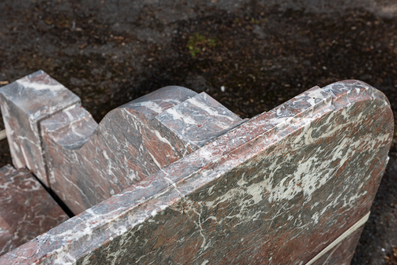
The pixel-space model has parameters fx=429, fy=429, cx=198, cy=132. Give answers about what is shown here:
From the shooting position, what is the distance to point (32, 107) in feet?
8.91

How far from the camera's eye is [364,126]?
2008 mm

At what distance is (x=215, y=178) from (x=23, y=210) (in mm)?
1754

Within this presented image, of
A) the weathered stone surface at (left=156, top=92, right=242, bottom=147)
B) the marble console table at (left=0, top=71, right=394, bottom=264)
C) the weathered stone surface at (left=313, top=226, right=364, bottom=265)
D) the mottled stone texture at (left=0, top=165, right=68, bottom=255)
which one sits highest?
the weathered stone surface at (left=156, top=92, right=242, bottom=147)

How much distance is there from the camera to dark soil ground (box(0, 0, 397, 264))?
4.72 meters

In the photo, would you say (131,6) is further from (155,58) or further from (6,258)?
A: (6,258)

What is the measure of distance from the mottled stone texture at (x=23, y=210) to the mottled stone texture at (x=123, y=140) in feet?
0.45

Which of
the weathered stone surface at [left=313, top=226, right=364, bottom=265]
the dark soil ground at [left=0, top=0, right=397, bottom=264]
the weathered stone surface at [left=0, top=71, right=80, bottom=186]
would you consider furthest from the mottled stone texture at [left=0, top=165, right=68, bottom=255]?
the weathered stone surface at [left=313, top=226, right=364, bottom=265]

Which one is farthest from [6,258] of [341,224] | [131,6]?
[131,6]

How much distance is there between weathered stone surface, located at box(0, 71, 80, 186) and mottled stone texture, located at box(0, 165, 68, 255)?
0.11 m

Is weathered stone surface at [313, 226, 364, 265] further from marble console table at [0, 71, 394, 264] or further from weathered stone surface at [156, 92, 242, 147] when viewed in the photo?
weathered stone surface at [156, 92, 242, 147]

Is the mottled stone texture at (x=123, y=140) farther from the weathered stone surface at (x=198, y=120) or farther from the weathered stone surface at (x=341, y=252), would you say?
the weathered stone surface at (x=341, y=252)

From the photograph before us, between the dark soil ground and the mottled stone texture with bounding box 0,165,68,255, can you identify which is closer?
the mottled stone texture with bounding box 0,165,68,255

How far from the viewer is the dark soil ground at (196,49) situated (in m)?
4.72

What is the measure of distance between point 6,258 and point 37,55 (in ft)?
13.4
